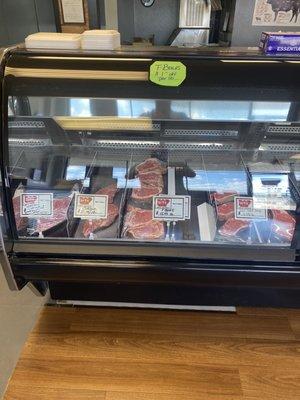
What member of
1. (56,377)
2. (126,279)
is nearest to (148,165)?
(126,279)

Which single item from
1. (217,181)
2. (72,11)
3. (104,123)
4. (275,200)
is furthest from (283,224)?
(72,11)

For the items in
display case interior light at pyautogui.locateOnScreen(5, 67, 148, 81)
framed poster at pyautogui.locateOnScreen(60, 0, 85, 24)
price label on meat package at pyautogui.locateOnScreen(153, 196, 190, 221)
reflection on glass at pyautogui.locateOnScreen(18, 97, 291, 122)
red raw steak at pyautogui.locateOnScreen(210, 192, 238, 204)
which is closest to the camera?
display case interior light at pyautogui.locateOnScreen(5, 67, 148, 81)

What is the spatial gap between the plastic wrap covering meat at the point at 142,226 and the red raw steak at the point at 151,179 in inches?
5.4

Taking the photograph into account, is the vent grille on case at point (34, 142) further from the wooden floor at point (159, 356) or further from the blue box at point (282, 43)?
the blue box at point (282, 43)

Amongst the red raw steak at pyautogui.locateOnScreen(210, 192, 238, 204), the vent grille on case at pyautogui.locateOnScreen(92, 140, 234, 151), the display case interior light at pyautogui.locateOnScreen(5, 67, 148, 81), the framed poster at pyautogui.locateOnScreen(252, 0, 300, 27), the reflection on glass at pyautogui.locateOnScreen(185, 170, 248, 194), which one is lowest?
the red raw steak at pyautogui.locateOnScreen(210, 192, 238, 204)

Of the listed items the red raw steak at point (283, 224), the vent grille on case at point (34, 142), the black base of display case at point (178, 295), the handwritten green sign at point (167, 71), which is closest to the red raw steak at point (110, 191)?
the vent grille on case at point (34, 142)

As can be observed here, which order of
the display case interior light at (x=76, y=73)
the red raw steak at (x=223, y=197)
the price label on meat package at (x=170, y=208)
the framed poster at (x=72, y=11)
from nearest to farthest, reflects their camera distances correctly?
1. the display case interior light at (x=76, y=73)
2. the price label on meat package at (x=170, y=208)
3. the red raw steak at (x=223, y=197)
4. the framed poster at (x=72, y=11)

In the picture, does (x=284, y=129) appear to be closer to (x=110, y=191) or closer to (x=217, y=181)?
(x=217, y=181)

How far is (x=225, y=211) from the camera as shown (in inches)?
51.7

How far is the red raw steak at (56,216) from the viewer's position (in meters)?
1.26

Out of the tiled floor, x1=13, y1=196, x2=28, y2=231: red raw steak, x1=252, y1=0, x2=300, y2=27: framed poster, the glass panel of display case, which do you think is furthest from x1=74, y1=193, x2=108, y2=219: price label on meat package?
x1=252, y1=0, x2=300, y2=27: framed poster

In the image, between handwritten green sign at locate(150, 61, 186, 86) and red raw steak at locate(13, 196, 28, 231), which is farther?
red raw steak at locate(13, 196, 28, 231)

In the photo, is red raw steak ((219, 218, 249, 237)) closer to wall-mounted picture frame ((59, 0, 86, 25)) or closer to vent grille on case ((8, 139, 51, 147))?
vent grille on case ((8, 139, 51, 147))

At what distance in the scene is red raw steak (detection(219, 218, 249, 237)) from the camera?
127cm
